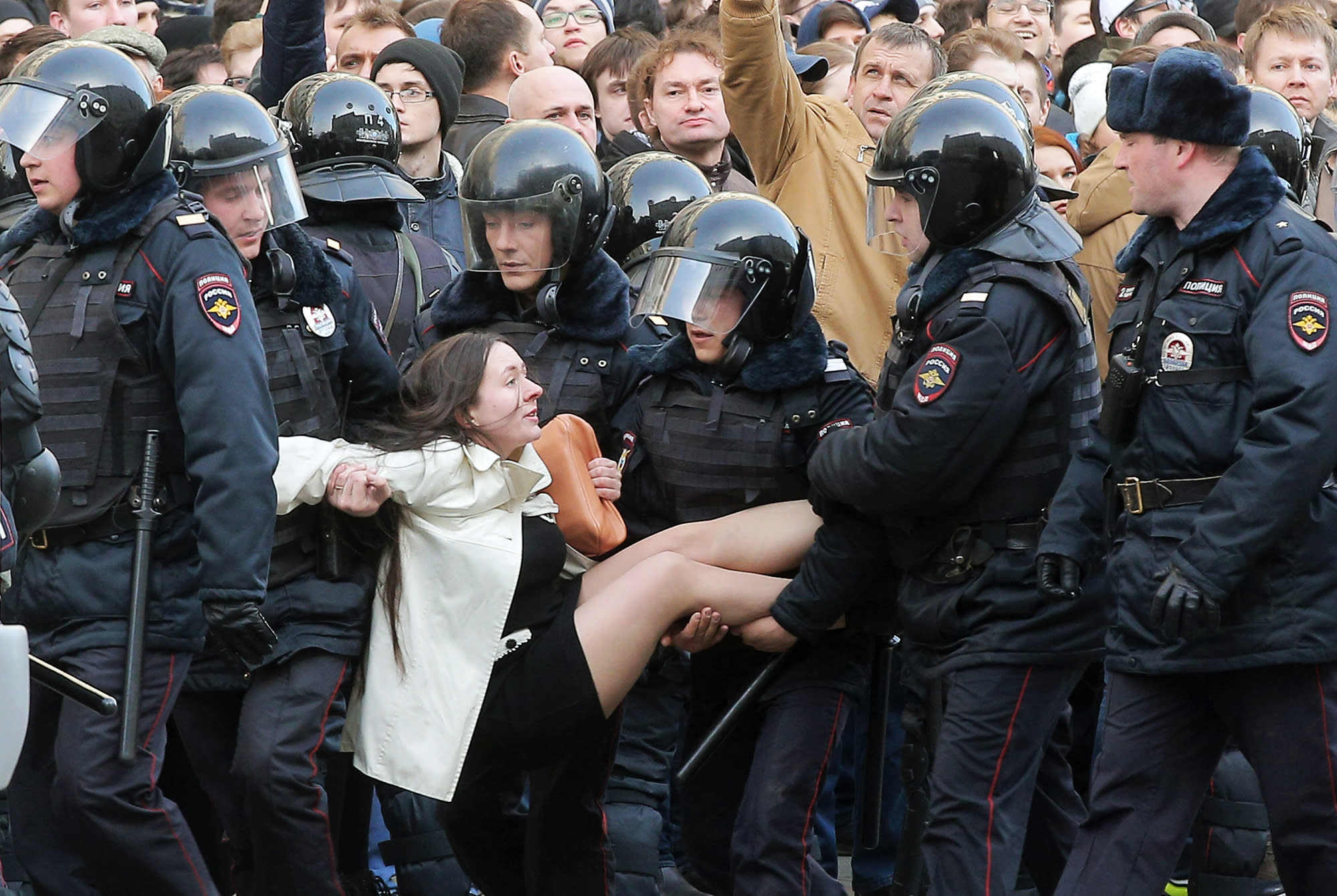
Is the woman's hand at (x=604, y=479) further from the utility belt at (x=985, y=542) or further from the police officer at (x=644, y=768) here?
the utility belt at (x=985, y=542)

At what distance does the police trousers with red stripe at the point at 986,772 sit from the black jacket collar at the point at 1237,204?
105cm

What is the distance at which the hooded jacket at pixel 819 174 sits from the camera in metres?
5.88

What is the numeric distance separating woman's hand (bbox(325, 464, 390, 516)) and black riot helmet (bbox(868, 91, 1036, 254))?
1.44m

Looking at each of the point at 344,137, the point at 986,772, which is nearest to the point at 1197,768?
the point at 986,772

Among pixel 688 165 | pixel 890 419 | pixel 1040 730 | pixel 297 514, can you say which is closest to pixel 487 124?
pixel 688 165

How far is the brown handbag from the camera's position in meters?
4.74

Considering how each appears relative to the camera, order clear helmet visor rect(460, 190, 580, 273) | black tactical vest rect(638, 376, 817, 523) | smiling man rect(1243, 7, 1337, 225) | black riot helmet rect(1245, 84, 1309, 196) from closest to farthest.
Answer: black tactical vest rect(638, 376, 817, 523), clear helmet visor rect(460, 190, 580, 273), black riot helmet rect(1245, 84, 1309, 196), smiling man rect(1243, 7, 1337, 225)

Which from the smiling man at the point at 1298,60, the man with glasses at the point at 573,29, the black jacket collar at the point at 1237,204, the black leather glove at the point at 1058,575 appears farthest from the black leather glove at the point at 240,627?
the man with glasses at the point at 573,29

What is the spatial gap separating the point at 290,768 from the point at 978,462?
1782mm

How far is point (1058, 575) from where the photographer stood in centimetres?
431

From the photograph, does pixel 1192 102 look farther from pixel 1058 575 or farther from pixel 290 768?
pixel 290 768

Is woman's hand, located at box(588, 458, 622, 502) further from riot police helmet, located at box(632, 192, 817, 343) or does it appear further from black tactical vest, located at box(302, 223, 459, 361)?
black tactical vest, located at box(302, 223, 459, 361)

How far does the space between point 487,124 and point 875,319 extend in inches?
77.7

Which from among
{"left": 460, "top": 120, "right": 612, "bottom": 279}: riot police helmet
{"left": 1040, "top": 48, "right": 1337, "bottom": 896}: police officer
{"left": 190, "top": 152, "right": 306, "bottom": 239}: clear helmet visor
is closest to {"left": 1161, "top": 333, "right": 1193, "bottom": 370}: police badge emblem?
{"left": 1040, "top": 48, "right": 1337, "bottom": 896}: police officer
